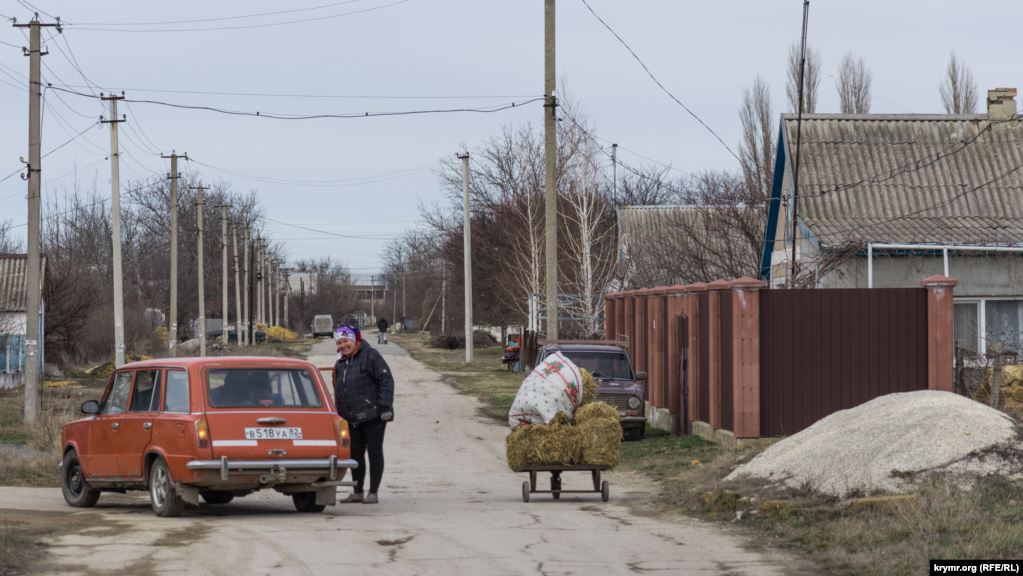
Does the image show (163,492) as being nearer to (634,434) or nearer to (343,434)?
(343,434)

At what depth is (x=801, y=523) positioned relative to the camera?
1160 cm

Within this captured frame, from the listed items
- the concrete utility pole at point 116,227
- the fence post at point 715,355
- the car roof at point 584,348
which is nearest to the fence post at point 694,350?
the fence post at point 715,355

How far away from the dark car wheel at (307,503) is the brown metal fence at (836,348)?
8.34 metres

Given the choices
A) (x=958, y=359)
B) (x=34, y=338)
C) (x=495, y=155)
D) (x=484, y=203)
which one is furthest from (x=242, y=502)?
(x=484, y=203)

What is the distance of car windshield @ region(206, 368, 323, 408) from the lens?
1256 centimetres

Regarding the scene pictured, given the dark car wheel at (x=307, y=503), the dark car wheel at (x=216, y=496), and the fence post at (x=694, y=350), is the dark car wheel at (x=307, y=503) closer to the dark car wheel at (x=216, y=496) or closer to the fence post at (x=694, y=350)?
the dark car wheel at (x=216, y=496)

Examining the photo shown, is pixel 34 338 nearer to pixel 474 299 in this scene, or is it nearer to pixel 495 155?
pixel 495 155

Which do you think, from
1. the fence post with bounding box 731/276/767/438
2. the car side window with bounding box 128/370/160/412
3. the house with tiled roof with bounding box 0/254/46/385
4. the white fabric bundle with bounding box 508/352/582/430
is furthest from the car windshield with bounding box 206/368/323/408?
the house with tiled roof with bounding box 0/254/46/385

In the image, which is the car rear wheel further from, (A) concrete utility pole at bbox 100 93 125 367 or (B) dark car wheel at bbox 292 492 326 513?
(A) concrete utility pole at bbox 100 93 125 367

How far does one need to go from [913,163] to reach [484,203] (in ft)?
131

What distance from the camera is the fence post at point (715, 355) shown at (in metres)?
20.4

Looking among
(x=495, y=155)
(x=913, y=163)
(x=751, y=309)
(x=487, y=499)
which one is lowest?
(x=487, y=499)

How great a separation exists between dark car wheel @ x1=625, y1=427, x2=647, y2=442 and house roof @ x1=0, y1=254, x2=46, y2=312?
28098 mm

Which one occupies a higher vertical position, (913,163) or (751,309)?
(913,163)
